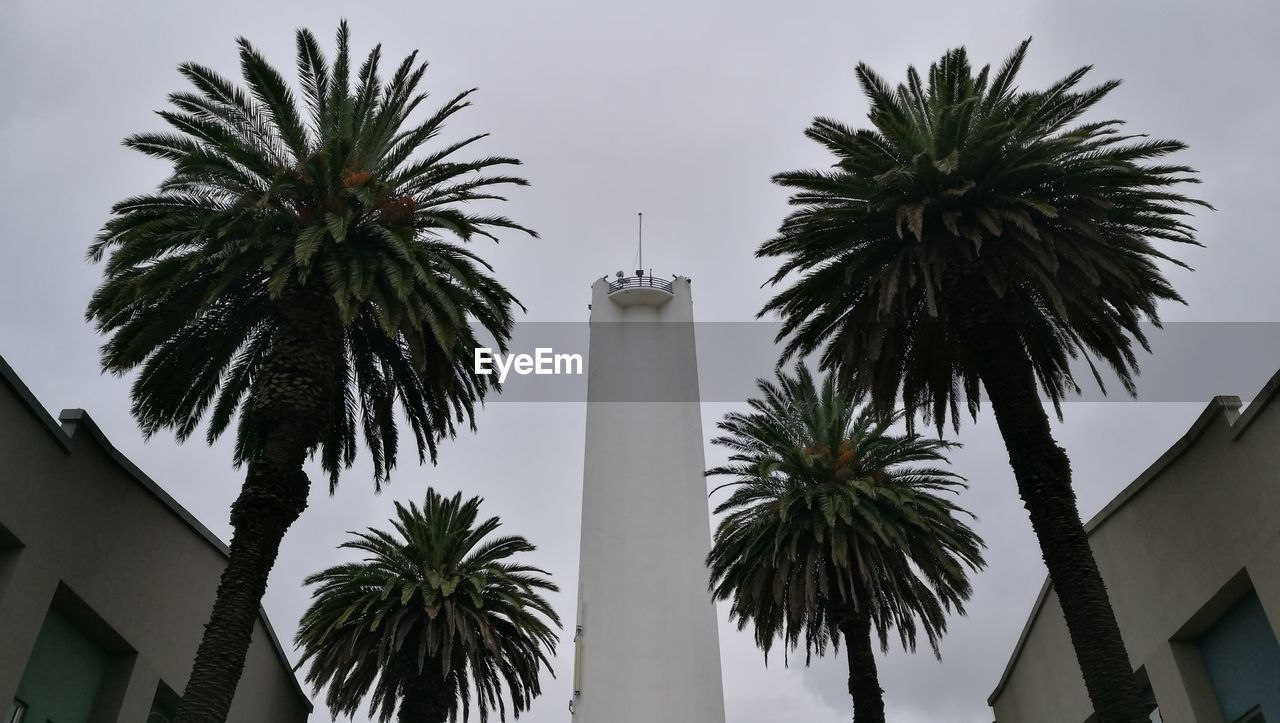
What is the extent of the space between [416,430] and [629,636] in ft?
76.6

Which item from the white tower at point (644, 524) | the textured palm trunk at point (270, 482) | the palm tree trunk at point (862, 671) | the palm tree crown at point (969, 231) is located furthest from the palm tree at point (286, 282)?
the white tower at point (644, 524)

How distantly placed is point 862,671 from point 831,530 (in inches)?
134

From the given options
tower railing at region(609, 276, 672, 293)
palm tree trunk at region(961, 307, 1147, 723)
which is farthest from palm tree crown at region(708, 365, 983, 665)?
tower railing at region(609, 276, 672, 293)

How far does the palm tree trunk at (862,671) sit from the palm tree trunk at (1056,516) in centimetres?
831

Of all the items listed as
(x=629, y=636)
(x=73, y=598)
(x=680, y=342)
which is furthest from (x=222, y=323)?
(x=680, y=342)

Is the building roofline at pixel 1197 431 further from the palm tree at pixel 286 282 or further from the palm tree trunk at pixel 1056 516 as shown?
the palm tree at pixel 286 282

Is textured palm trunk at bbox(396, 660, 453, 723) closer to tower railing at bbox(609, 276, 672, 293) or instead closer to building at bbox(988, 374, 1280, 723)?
building at bbox(988, 374, 1280, 723)

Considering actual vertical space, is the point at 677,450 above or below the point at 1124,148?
above

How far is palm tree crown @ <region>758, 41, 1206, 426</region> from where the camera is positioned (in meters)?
17.1

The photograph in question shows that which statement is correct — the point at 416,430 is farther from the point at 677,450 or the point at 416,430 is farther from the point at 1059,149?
the point at 677,450

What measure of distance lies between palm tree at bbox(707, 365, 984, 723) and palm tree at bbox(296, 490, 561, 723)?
6110 millimetres

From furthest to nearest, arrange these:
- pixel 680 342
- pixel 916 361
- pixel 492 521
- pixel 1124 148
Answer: pixel 680 342 → pixel 492 521 → pixel 916 361 → pixel 1124 148

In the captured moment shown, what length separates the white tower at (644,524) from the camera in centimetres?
4050

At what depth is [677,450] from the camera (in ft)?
156
